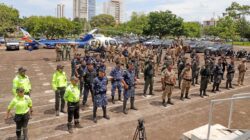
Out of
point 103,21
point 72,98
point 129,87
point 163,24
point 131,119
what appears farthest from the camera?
point 103,21

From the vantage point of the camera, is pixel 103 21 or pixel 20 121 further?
pixel 103 21

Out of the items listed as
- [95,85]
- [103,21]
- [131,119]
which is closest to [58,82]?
[95,85]

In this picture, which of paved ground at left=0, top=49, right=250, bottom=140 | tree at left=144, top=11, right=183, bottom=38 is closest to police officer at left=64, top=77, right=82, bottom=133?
paved ground at left=0, top=49, right=250, bottom=140

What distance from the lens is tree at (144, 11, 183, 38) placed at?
58.2 meters

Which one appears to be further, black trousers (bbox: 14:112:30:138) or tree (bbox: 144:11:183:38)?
tree (bbox: 144:11:183:38)

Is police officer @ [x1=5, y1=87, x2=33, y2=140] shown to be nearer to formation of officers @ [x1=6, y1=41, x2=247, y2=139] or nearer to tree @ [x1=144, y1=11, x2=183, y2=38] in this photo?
formation of officers @ [x1=6, y1=41, x2=247, y2=139]

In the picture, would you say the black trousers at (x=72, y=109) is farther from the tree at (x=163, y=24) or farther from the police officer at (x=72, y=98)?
the tree at (x=163, y=24)

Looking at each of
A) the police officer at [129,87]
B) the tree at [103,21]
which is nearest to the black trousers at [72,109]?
the police officer at [129,87]

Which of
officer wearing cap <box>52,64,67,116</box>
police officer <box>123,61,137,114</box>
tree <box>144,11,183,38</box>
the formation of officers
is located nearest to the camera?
the formation of officers

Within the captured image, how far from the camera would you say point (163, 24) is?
5828 centimetres

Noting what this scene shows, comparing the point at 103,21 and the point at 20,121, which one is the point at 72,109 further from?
the point at 103,21

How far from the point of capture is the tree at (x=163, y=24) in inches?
2292

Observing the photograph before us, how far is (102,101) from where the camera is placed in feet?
32.0

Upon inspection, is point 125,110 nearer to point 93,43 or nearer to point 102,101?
point 102,101
